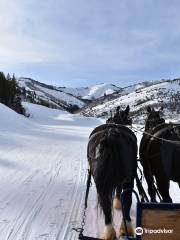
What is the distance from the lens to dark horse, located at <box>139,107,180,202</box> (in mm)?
5582

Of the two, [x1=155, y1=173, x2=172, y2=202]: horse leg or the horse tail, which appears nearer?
the horse tail

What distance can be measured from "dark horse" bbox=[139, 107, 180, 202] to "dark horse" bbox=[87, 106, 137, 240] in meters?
0.47

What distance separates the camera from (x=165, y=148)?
569 centimetres

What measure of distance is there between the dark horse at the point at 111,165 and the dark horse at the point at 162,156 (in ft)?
1.55

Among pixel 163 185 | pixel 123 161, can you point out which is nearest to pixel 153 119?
pixel 163 185

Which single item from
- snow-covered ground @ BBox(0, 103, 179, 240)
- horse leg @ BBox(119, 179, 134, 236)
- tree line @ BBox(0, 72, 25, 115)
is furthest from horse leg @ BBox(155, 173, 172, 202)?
tree line @ BBox(0, 72, 25, 115)

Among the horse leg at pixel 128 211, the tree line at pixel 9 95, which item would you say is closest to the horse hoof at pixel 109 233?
the horse leg at pixel 128 211

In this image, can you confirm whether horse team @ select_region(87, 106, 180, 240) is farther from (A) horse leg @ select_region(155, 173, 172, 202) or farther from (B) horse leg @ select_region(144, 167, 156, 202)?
(B) horse leg @ select_region(144, 167, 156, 202)

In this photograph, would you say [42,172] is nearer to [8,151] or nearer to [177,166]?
[8,151]

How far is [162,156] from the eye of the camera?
5.71 meters

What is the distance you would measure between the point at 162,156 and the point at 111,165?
3.01ft

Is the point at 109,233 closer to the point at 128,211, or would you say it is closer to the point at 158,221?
the point at 128,211

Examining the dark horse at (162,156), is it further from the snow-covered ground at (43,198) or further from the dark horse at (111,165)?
the snow-covered ground at (43,198)

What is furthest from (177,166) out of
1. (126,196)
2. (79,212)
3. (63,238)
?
(79,212)
